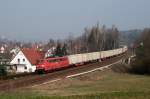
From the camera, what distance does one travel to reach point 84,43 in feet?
473

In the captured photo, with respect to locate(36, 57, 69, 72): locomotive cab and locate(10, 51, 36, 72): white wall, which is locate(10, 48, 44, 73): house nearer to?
locate(10, 51, 36, 72): white wall

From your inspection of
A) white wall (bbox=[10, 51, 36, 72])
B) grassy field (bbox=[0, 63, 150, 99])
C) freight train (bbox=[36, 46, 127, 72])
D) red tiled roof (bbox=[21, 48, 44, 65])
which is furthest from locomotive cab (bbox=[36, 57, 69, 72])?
red tiled roof (bbox=[21, 48, 44, 65])

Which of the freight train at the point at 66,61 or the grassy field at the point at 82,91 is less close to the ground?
the freight train at the point at 66,61

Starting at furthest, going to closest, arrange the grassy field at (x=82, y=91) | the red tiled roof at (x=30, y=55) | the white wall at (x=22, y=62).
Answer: the red tiled roof at (x=30, y=55)
the white wall at (x=22, y=62)
the grassy field at (x=82, y=91)

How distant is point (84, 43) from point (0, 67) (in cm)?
9459

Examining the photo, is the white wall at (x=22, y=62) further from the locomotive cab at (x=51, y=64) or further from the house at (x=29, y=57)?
the locomotive cab at (x=51, y=64)

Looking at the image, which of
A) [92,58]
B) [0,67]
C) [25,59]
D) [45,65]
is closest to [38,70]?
[45,65]

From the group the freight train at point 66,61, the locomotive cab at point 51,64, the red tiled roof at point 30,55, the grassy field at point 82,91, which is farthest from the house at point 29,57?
the grassy field at point 82,91

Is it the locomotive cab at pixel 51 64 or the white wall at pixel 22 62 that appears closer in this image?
the locomotive cab at pixel 51 64

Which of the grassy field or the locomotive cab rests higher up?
the locomotive cab

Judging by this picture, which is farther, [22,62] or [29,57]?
[22,62]

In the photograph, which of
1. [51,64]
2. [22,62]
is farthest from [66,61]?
[22,62]

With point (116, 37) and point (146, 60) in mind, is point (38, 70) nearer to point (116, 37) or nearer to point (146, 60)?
point (146, 60)

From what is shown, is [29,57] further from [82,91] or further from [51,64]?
[82,91]
